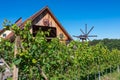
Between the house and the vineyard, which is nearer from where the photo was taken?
the vineyard

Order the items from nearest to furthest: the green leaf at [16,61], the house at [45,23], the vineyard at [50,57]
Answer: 1. the green leaf at [16,61]
2. the vineyard at [50,57]
3. the house at [45,23]

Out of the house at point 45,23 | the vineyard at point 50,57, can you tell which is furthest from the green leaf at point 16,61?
the house at point 45,23

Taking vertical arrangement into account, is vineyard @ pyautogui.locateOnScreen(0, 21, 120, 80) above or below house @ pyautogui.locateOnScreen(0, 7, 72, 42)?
below

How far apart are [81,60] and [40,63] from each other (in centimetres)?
831

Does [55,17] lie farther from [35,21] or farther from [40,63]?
[40,63]

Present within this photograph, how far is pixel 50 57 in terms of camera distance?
9344 millimetres

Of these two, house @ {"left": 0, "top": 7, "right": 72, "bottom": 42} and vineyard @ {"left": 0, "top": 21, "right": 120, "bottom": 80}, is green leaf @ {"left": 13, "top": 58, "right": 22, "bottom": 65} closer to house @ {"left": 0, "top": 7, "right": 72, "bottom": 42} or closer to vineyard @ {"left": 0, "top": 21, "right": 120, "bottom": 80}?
vineyard @ {"left": 0, "top": 21, "right": 120, "bottom": 80}

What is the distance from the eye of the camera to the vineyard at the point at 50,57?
6.73 m

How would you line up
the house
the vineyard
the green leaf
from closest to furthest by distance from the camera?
the green leaf, the vineyard, the house

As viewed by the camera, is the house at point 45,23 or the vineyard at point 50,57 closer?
the vineyard at point 50,57

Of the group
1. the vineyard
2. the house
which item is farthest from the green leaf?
the house

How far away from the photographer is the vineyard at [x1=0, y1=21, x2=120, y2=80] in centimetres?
673

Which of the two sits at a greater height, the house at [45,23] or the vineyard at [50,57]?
the house at [45,23]

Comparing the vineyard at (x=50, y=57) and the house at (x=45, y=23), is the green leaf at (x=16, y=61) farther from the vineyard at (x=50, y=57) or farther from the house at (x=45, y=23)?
the house at (x=45, y=23)
